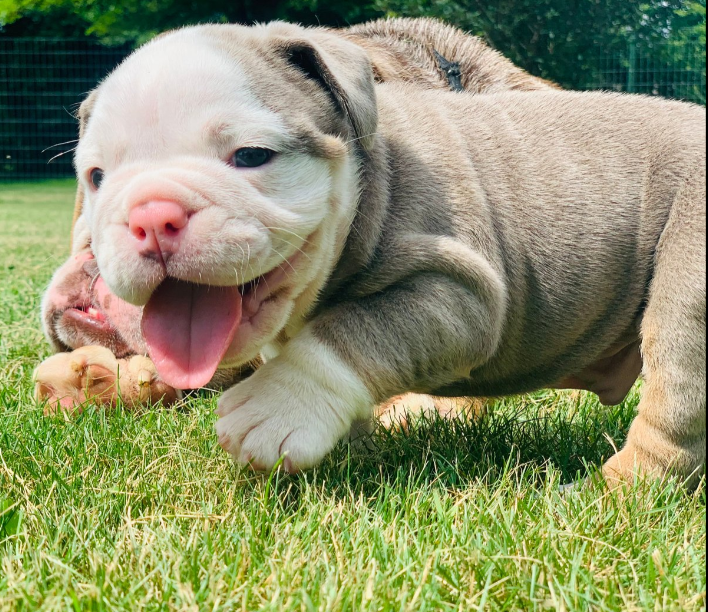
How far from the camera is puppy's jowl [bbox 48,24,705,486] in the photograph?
93.2 inches

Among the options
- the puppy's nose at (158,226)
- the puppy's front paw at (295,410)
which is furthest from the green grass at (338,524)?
the puppy's nose at (158,226)

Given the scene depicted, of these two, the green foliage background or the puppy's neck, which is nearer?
the puppy's neck

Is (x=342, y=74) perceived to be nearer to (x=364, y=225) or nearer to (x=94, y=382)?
(x=364, y=225)

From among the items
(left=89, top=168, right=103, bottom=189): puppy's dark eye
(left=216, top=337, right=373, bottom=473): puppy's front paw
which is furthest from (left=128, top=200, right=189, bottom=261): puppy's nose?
(left=216, top=337, right=373, bottom=473): puppy's front paw

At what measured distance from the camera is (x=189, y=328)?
2486 mm

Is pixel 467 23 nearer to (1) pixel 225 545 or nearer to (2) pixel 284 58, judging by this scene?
(2) pixel 284 58

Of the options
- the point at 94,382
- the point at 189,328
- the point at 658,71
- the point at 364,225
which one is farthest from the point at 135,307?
the point at 658,71

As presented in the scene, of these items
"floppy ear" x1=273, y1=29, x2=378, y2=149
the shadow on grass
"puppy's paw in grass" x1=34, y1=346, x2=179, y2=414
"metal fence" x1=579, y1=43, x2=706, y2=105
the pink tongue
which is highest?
"floppy ear" x1=273, y1=29, x2=378, y2=149

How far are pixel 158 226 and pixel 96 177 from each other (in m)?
0.51

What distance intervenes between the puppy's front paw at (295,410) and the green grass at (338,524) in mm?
130

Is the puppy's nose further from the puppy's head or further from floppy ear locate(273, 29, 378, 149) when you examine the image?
floppy ear locate(273, 29, 378, 149)

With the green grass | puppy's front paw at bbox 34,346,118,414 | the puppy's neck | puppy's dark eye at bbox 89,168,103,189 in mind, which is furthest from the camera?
puppy's front paw at bbox 34,346,118,414

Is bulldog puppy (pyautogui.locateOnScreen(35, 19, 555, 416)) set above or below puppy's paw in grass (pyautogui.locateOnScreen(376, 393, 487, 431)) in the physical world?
above

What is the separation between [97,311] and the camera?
3.95 meters
